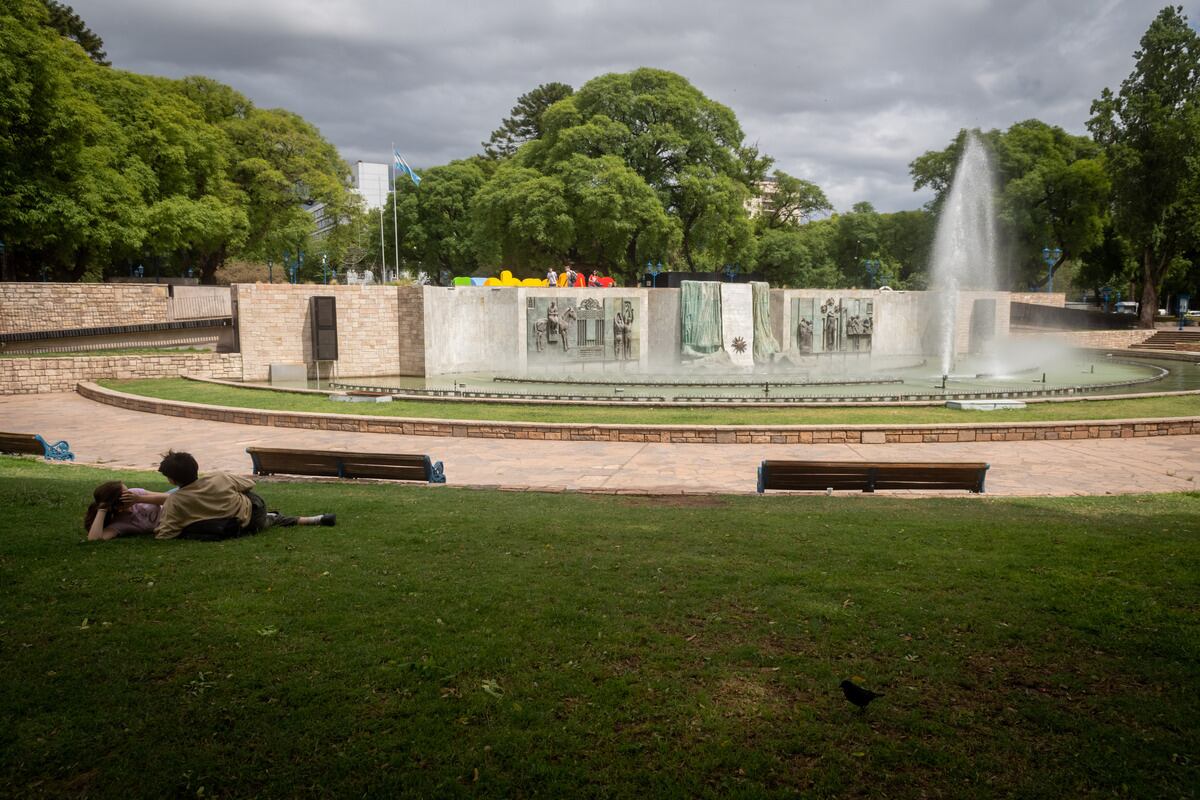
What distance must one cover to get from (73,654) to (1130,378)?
29174 millimetres

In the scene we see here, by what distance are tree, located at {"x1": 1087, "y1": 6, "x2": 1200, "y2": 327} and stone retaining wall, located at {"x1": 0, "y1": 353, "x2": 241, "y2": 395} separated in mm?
44056

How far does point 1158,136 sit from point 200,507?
4785cm

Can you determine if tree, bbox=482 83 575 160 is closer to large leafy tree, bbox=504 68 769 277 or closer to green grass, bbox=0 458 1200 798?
large leafy tree, bbox=504 68 769 277

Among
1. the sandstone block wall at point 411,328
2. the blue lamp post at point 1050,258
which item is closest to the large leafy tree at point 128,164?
the sandstone block wall at point 411,328

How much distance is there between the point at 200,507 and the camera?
689 centimetres

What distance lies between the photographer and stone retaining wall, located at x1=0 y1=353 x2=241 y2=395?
21.6 meters

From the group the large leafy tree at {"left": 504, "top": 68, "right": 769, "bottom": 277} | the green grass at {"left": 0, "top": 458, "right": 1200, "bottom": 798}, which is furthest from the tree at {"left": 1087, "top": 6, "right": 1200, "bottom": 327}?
the green grass at {"left": 0, "top": 458, "right": 1200, "bottom": 798}

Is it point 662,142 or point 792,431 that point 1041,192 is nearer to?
point 662,142

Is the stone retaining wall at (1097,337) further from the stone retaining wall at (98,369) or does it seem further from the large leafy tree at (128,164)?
the large leafy tree at (128,164)

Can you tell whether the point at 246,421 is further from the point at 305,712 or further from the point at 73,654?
the point at 305,712

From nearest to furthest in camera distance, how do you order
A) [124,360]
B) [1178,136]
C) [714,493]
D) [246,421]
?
1. [714,493]
2. [246,421]
3. [124,360]
4. [1178,136]

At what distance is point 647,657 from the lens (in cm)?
461

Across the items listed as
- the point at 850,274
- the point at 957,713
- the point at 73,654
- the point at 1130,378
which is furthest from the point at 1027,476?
the point at 850,274

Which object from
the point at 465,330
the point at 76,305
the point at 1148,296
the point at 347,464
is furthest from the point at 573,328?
the point at 1148,296
